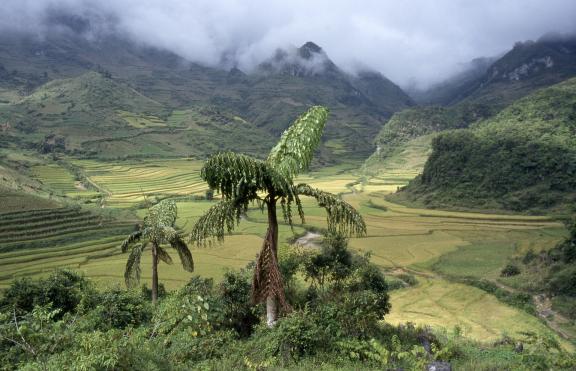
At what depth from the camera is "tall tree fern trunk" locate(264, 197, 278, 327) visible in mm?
9180

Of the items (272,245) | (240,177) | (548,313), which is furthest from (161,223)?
(548,313)

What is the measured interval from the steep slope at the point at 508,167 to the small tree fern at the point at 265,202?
7348cm

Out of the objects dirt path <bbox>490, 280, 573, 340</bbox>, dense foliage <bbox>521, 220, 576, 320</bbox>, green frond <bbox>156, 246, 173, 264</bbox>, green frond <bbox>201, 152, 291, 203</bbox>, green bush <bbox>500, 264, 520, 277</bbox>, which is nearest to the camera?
green frond <bbox>201, 152, 291, 203</bbox>

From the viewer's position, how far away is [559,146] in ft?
259

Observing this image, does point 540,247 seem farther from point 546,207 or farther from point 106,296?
point 106,296

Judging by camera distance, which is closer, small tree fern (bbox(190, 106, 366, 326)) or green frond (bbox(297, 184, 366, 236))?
small tree fern (bbox(190, 106, 366, 326))

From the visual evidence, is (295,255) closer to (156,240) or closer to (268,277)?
(156,240)

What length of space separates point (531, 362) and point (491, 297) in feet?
96.9

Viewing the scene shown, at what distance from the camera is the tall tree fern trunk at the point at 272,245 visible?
9180mm

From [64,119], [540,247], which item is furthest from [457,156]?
[64,119]

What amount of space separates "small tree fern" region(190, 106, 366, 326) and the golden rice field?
829 cm

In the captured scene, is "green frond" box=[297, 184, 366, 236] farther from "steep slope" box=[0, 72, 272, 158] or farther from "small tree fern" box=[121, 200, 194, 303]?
"steep slope" box=[0, 72, 272, 158]

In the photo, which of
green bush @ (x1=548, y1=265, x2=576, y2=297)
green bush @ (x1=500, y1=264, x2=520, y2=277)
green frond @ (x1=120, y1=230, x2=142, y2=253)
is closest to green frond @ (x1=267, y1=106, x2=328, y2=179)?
green frond @ (x1=120, y1=230, x2=142, y2=253)

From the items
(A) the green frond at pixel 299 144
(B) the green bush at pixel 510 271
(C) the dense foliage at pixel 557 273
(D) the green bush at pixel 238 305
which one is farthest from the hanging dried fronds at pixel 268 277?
(B) the green bush at pixel 510 271
